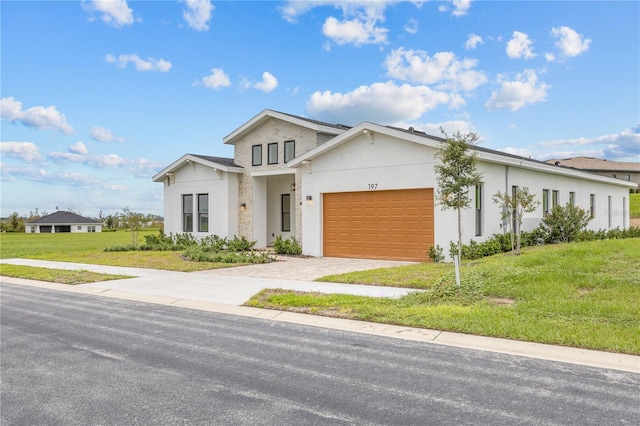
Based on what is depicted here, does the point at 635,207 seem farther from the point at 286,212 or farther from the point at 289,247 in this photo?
the point at 289,247

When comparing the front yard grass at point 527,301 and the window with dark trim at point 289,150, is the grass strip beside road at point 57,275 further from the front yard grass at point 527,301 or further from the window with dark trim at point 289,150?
the window with dark trim at point 289,150

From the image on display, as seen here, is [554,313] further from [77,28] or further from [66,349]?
[77,28]

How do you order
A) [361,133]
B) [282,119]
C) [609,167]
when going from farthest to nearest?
[609,167] < [282,119] < [361,133]

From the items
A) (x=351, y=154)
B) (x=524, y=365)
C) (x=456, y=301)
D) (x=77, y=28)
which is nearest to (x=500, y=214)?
(x=351, y=154)

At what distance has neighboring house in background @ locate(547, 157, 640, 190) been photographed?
56250mm

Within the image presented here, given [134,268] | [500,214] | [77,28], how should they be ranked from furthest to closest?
[77,28] → [500,214] → [134,268]

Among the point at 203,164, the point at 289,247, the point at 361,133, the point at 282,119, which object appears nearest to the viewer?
the point at 361,133

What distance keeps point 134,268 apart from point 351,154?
870 cm

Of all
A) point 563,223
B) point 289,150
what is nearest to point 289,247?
point 289,150

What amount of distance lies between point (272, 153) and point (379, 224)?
7.52m

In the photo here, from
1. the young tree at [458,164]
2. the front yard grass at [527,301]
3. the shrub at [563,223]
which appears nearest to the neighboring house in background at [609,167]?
the shrub at [563,223]

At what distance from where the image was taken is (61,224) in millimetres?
79812

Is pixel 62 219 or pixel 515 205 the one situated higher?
pixel 515 205

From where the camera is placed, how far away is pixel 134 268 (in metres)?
16.1
